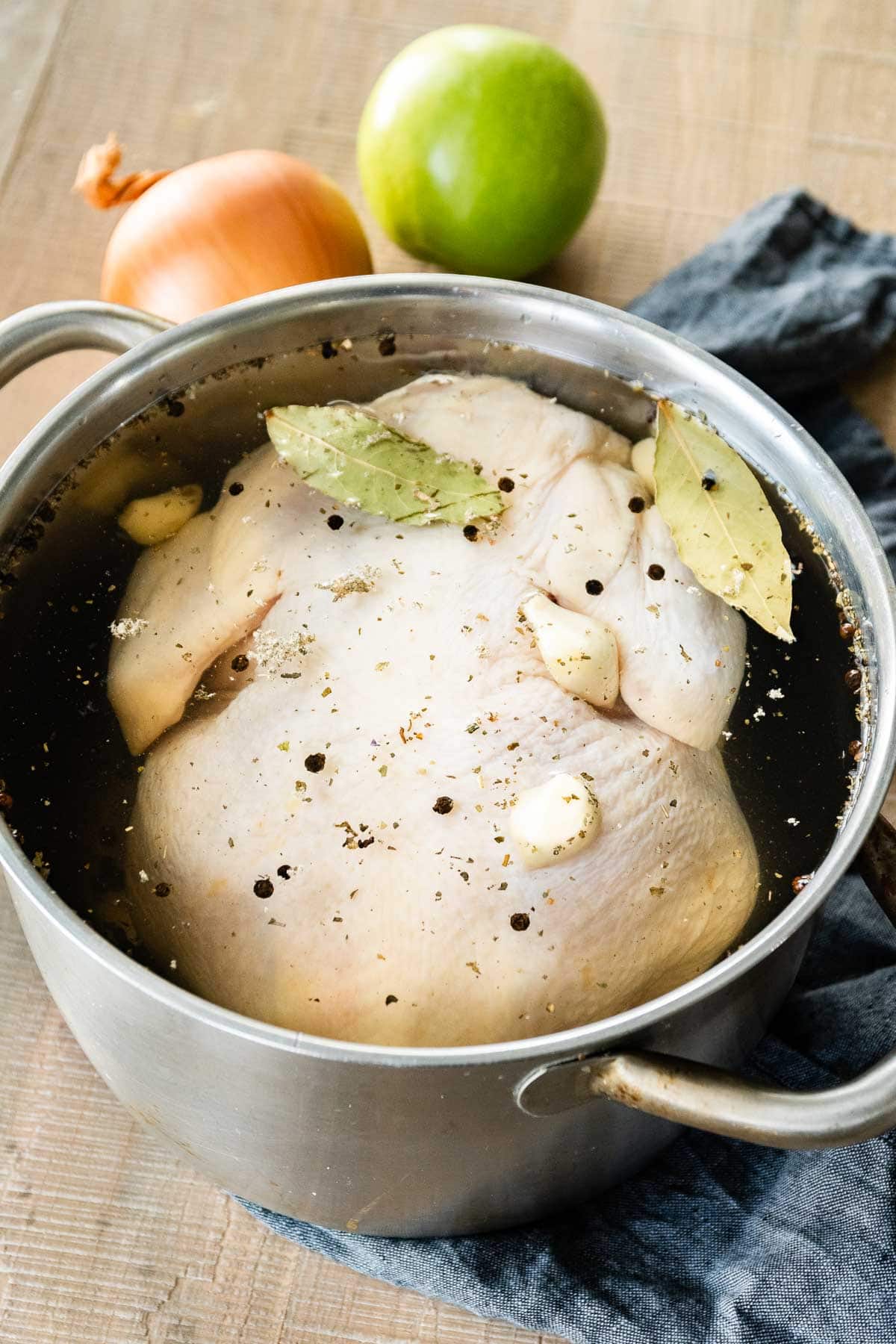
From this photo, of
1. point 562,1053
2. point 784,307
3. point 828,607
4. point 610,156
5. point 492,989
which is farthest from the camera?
point 610,156

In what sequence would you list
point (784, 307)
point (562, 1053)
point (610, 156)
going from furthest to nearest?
point (610, 156) < point (784, 307) < point (562, 1053)

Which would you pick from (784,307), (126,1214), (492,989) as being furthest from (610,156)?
(126,1214)

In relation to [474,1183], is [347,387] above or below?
above

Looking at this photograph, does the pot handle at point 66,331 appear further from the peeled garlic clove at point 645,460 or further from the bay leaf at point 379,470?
the peeled garlic clove at point 645,460

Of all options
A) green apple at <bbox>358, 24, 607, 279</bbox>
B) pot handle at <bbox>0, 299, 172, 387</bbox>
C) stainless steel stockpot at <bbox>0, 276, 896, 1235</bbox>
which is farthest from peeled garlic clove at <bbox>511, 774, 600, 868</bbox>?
green apple at <bbox>358, 24, 607, 279</bbox>

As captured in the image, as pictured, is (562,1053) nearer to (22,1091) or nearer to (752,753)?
(752,753)

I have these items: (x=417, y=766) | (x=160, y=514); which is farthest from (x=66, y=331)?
(x=417, y=766)

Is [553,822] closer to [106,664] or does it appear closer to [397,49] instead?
[106,664]
